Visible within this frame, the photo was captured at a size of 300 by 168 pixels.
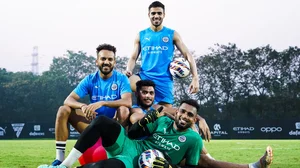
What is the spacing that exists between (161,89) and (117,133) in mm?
1940

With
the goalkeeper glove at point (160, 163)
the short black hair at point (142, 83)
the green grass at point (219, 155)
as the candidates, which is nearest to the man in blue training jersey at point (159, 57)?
the short black hair at point (142, 83)

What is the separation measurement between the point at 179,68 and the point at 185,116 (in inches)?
60.8

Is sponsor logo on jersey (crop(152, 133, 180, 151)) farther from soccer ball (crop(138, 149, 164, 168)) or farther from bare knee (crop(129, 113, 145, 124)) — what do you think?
bare knee (crop(129, 113, 145, 124))

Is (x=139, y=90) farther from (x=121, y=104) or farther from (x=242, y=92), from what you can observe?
(x=242, y=92)

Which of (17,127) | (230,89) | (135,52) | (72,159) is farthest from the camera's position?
(230,89)

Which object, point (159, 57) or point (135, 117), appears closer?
point (135, 117)

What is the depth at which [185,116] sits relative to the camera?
20.0 feet

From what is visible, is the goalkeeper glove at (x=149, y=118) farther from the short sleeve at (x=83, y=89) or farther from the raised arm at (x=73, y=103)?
the short sleeve at (x=83, y=89)

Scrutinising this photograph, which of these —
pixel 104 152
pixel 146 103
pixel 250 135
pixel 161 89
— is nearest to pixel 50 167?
pixel 104 152

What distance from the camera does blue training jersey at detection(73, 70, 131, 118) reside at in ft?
Result: 22.0

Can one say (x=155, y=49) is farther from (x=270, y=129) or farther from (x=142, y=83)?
(x=270, y=129)

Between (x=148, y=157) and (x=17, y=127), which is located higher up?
(x=148, y=157)

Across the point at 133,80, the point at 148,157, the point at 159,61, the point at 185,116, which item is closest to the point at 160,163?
the point at 148,157

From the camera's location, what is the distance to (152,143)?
20.4 feet
